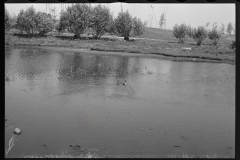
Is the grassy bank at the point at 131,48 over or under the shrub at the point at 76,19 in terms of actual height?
under

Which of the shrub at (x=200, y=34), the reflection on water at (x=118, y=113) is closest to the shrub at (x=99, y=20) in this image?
the shrub at (x=200, y=34)

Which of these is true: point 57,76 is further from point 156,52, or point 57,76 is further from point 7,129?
point 156,52

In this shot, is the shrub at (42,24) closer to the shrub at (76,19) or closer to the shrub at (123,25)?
the shrub at (76,19)

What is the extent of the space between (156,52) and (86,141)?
4289 centimetres

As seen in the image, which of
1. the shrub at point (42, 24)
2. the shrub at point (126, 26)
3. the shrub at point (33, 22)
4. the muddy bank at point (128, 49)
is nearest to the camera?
the muddy bank at point (128, 49)

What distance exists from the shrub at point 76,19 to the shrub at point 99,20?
62.8 inches

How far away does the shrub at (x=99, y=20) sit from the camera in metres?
70.4

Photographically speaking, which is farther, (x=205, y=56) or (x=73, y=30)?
(x=73, y=30)

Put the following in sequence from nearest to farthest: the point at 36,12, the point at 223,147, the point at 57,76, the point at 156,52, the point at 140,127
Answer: the point at 223,147
the point at 140,127
the point at 57,76
the point at 156,52
the point at 36,12

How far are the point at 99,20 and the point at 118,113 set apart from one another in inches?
2234

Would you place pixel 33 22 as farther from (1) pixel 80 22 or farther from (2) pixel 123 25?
(2) pixel 123 25

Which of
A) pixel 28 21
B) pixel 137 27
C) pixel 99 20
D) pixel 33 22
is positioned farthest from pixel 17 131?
pixel 137 27

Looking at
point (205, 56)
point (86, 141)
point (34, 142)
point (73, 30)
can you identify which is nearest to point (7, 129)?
point (34, 142)

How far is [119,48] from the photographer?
56.0 m
